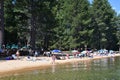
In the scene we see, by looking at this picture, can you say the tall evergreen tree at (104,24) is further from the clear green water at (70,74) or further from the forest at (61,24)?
the clear green water at (70,74)

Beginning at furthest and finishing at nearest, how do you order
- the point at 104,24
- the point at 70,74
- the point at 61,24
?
the point at 104,24
the point at 61,24
the point at 70,74

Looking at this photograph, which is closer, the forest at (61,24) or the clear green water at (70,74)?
the clear green water at (70,74)

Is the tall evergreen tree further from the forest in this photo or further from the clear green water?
the clear green water

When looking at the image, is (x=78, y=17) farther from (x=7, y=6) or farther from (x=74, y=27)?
(x=7, y=6)

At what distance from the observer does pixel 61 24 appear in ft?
271

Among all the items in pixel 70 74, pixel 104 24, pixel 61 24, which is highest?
pixel 104 24

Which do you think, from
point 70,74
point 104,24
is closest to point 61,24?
point 104,24

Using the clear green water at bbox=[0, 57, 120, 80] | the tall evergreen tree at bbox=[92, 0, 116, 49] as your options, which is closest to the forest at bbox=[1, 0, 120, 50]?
the tall evergreen tree at bbox=[92, 0, 116, 49]

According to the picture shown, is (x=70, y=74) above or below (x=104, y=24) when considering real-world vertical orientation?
below

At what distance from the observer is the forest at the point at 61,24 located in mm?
61781

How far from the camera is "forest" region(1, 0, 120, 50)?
61781mm

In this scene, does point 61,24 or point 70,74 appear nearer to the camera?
point 70,74

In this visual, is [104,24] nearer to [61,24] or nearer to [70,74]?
[61,24]

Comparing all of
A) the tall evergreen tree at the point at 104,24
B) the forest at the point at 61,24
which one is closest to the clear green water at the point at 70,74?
the forest at the point at 61,24
